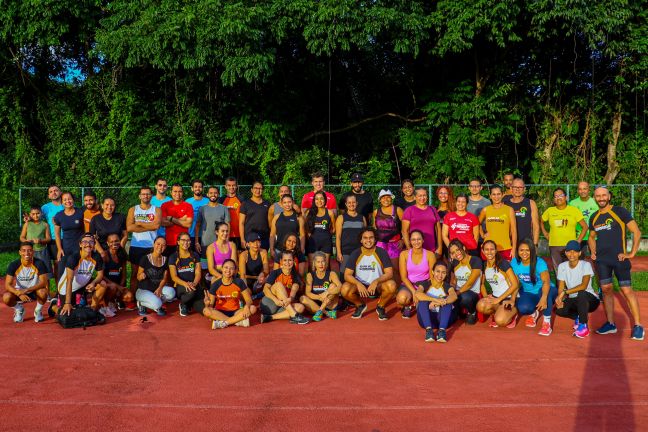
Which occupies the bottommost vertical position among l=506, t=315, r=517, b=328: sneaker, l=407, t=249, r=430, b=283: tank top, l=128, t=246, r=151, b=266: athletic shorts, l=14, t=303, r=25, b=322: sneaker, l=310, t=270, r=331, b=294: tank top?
l=506, t=315, r=517, b=328: sneaker

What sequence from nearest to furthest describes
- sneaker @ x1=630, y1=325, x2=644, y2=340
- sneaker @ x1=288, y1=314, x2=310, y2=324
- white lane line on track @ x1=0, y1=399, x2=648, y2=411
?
white lane line on track @ x1=0, y1=399, x2=648, y2=411 < sneaker @ x1=630, y1=325, x2=644, y2=340 < sneaker @ x1=288, y1=314, x2=310, y2=324

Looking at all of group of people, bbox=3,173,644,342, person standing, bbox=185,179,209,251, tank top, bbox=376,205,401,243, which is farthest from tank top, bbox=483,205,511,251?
person standing, bbox=185,179,209,251

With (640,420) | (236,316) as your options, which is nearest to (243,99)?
(236,316)

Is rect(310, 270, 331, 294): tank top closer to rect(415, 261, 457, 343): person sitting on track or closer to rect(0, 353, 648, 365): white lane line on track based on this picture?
rect(415, 261, 457, 343): person sitting on track

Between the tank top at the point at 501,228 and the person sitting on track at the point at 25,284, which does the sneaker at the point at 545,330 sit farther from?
the person sitting on track at the point at 25,284

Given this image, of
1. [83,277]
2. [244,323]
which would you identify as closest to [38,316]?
[83,277]

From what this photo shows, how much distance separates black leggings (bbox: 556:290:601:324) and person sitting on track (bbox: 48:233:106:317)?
633cm

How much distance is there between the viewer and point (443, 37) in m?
18.3

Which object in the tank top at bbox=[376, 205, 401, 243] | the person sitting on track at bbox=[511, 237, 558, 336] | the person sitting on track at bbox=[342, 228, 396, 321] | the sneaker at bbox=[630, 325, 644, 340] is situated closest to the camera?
the sneaker at bbox=[630, 325, 644, 340]

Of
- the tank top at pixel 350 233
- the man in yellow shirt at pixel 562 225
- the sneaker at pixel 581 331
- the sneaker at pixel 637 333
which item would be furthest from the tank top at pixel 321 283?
the sneaker at pixel 637 333

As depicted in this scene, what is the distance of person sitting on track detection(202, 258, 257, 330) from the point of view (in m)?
8.31

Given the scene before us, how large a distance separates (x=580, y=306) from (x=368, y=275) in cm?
288

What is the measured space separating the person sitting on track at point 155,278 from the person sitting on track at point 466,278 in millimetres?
4165

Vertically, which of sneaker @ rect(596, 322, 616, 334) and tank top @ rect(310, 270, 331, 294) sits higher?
tank top @ rect(310, 270, 331, 294)
